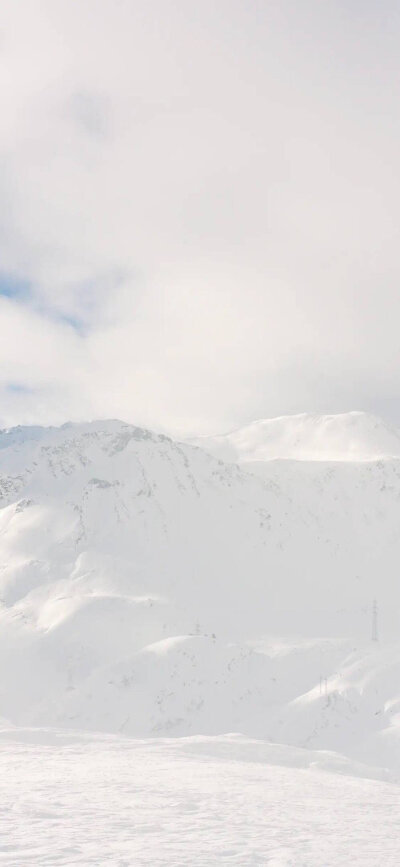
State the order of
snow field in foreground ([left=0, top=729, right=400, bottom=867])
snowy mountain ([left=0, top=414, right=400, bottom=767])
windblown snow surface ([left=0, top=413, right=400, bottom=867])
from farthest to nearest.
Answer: snowy mountain ([left=0, top=414, right=400, bottom=767]) < windblown snow surface ([left=0, top=413, right=400, bottom=867]) < snow field in foreground ([left=0, top=729, right=400, bottom=867])

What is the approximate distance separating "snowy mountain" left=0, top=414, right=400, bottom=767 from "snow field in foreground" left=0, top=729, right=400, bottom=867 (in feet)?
150

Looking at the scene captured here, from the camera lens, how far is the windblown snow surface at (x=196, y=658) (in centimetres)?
1947

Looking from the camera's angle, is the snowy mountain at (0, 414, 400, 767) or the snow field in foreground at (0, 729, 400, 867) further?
the snowy mountain at (0, 414, 400, 767)

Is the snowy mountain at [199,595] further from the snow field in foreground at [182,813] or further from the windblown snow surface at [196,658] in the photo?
the snow field in foreground at [182,813]

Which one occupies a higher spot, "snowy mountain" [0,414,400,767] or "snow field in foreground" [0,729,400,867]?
"snowy mountain" [0,414,400,767]

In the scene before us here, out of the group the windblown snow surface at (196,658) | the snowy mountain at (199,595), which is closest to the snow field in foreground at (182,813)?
the windblown snow surface at (196,658)

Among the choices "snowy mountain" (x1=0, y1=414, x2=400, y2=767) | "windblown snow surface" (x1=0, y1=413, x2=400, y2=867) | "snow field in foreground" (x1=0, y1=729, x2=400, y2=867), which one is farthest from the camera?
"snowy mountain" (x1=0, y1=414, x2=400, y2=767)

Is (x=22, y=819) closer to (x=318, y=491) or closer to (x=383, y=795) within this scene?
(x=383, y=795)

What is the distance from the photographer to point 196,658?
3927 inches

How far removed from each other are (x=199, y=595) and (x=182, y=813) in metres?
112

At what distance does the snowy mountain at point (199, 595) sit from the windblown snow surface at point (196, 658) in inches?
14.0

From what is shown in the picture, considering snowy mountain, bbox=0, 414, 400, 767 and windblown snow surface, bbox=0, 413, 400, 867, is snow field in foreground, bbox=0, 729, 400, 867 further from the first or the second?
snowy mountain, bbox=0, 414, 400, 767

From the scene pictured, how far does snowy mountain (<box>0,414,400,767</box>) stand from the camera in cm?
9131

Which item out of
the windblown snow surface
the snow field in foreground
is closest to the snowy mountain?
the windblown snow surface
